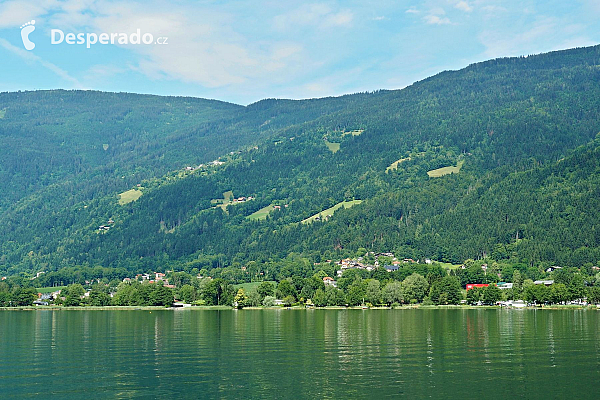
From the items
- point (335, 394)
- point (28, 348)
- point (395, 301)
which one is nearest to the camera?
point (335, 394)

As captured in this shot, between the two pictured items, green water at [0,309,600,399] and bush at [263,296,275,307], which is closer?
green water at [0,309,600,399]

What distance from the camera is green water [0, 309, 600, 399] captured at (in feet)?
160

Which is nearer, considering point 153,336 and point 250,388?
point 250,388

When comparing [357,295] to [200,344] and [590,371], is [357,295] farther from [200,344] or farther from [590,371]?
[590,371]

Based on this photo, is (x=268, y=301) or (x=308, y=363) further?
(x=268, y=301)

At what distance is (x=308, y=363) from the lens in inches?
2415

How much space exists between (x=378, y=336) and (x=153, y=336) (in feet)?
93.9

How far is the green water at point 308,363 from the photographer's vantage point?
48781 mm

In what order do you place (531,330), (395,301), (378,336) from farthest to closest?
(395,301), (531,330), (378,336)

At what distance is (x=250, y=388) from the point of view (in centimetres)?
4956

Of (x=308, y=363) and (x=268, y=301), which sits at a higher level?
(x=308, y=363)

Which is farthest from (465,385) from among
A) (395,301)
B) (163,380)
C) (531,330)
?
(395,301)

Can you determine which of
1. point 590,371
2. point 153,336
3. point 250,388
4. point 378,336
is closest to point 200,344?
point 153,336

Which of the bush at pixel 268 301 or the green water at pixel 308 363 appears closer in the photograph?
the green water at pixel 308 363
